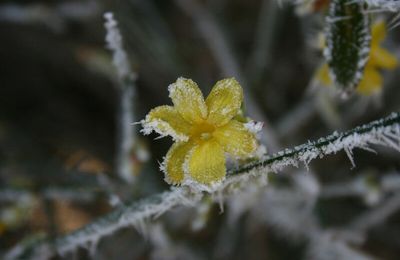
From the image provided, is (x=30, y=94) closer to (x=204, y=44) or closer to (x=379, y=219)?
(x=204, y=44)

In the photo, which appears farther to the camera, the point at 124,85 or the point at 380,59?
the point at 124,85

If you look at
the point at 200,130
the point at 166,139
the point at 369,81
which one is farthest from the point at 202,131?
the point at 166,139

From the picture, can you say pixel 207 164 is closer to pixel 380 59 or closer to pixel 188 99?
pixel 188 99

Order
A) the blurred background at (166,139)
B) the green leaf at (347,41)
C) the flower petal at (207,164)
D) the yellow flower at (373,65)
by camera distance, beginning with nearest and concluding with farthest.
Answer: the flower petal at (207,164) → the green leaf at (347,41) → the yellow flower at (373,65) → the blurred background at (166,139)

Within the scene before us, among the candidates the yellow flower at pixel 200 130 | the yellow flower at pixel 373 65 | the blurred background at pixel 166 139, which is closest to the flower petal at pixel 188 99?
the yellow flower at pixel 200 130

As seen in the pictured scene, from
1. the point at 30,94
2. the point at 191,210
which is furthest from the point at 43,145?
the point at 191,210

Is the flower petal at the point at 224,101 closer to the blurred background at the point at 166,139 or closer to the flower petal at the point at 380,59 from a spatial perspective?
the flower petal at the point at 380,59

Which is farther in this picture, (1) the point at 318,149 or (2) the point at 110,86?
(2) the point at 110,86
